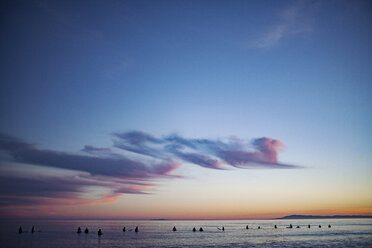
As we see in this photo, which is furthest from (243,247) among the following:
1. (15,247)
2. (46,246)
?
(15,247)

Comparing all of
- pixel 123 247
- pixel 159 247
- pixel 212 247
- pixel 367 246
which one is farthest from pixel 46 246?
pixel 367 246

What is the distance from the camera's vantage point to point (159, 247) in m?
60.0

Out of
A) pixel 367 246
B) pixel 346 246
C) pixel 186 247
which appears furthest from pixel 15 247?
pixel 367 246

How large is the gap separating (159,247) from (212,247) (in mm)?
11463

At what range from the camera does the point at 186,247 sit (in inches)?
2372

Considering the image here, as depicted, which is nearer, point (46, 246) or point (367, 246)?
point (367, 246)

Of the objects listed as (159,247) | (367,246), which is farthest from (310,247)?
(159,247)

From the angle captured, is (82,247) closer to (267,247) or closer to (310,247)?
(267,247)

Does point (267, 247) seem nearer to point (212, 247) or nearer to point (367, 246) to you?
point (212, 247)

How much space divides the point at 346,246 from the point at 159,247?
39752mm

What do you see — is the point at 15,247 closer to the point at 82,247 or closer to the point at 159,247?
the point at 82,247

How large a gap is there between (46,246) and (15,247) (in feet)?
20.3

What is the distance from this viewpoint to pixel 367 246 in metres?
57.3

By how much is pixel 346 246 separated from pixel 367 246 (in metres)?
3.89
